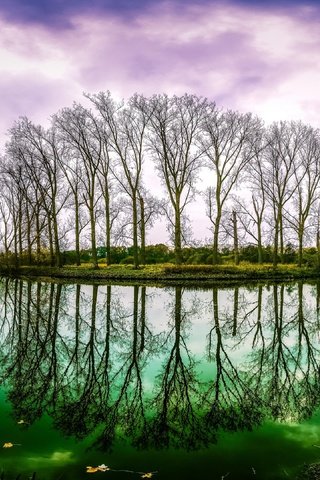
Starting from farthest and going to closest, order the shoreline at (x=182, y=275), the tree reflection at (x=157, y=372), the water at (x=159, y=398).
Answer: the shoreline at (x=182, y=275), the tree reflection at (x=157, y=372), the water at (x=159, y=398)

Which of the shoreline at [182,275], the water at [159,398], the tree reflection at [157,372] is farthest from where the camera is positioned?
the shoreline at [182,275]

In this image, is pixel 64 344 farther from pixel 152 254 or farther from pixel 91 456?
pixel 152 254

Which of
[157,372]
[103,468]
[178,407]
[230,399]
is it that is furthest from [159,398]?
[103,468]

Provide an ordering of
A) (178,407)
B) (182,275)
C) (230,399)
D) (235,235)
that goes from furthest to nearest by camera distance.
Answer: (235,235) < (182,275) < (230,399) < (178,407)

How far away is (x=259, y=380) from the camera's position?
7.46 metres

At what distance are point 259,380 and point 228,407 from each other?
1.51 m

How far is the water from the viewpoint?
4.58m

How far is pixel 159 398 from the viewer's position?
650 centimetres

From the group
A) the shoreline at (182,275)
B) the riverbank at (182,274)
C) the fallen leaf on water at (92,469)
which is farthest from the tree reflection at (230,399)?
the riverbank at (182,274)

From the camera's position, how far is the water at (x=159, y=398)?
4.58m

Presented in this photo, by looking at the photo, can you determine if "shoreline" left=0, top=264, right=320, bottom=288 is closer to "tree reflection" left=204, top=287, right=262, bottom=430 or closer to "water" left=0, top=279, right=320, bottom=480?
"water" left=0, top=279, right=320, bottom=480

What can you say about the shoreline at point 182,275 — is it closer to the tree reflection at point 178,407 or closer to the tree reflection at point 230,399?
the tree reflection at point 178,407

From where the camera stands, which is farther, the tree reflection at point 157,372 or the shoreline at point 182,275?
the shoreline at point 182,275

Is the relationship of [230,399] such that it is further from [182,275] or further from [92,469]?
[182,275]
